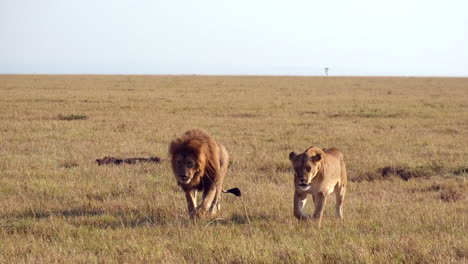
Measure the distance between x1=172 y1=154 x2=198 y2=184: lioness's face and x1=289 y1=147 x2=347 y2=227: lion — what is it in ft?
3.74

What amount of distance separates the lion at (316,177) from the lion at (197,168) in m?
1.08

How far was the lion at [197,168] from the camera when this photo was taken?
700 centimetres

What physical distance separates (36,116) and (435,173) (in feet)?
51.4

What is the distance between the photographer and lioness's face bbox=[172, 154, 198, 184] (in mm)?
6926

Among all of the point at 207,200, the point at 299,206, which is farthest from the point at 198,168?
the point at 299,206

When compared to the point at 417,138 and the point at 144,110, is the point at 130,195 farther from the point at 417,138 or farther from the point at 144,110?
the point at 144,110

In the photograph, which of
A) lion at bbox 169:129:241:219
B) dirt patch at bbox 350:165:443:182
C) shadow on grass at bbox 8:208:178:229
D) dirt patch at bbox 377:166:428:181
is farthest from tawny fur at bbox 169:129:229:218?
dirt patch at bbox 377:166:428:181

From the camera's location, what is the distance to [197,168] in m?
7.05

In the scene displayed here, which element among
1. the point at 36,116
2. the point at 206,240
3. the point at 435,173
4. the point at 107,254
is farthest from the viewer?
the point at 36,116

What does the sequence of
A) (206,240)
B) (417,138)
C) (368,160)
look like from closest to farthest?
1. (206,240)
2. (368,160)
3. (417,138)

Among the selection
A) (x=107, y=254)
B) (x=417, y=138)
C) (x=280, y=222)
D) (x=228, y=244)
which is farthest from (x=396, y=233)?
(x=417, y=138)

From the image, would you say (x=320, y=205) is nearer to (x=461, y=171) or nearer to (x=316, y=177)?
(x=316, y=177)

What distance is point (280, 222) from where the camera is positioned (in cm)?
725

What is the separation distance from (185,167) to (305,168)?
4.60 feet
